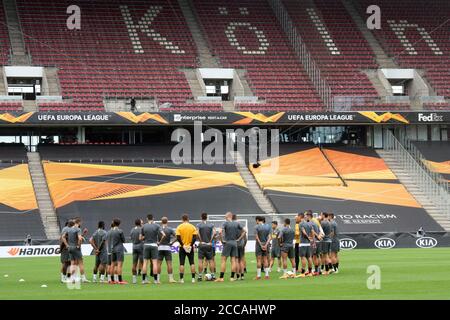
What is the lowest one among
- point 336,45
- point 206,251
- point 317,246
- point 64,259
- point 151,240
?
point 64,259

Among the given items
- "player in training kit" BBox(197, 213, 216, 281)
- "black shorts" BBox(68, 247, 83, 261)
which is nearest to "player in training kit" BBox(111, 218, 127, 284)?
"black shorts" BBox(68, 247, 83, 261)

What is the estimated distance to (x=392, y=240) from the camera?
46656 millimetres

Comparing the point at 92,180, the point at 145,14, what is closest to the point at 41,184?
the point at 92,180

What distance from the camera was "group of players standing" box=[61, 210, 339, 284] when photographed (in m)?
26.5

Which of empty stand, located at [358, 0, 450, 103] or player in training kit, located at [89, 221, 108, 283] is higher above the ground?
empty stand, located at [358, 0, 450, 103]

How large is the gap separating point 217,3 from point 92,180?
1930 cm

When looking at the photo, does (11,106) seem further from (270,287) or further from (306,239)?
(270,287)

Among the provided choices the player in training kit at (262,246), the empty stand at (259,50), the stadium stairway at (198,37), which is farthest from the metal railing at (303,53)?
the player in training kit at (262,246)

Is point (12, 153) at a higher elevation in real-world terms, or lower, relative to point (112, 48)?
lower

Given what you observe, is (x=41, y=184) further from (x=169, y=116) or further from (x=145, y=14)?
(x=145, y=14)

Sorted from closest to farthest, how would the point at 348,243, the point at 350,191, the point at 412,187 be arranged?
the point at 348,243, the point at 350,191, the point at 412,187

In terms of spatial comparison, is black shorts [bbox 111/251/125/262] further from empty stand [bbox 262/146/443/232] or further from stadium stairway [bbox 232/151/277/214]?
stadium stairway [bbox 232/151/277/214]

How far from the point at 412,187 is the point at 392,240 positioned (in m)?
9.83

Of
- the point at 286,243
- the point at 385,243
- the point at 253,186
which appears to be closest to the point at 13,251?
the point at 253,186
